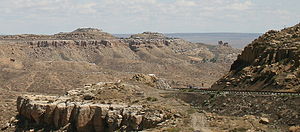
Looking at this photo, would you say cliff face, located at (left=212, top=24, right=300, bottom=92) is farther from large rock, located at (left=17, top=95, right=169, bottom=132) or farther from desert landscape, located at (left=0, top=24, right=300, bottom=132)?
large rock, located at (left=17, top=95, right=169, bottom=132)

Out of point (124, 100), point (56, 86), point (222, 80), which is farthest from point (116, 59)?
point (124, 100)

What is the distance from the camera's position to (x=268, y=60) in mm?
46094

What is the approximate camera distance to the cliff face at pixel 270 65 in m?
40.6

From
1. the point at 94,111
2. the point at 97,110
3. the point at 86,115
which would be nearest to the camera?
the point at 97,110

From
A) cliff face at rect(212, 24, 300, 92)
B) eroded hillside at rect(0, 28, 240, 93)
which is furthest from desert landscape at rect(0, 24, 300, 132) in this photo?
eroded hillside at rect(0, 28, 240, 93)

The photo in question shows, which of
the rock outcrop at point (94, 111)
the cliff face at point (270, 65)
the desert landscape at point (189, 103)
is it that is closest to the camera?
the desert landscape at point (189, 103)

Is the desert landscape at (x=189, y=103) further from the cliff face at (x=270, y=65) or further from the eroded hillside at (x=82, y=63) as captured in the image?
the eroded hillside at (x=82, y=63)

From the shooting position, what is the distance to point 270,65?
147 ft

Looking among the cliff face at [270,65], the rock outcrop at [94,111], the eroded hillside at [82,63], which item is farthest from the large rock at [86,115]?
the eroded hillside at [82,63]

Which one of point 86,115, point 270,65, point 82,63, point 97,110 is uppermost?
point 270,65

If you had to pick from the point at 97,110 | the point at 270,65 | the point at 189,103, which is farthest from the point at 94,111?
the point at 270,65

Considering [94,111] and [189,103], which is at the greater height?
[189,103]

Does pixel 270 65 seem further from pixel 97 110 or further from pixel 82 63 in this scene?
pixel 82 63

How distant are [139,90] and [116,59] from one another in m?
115
